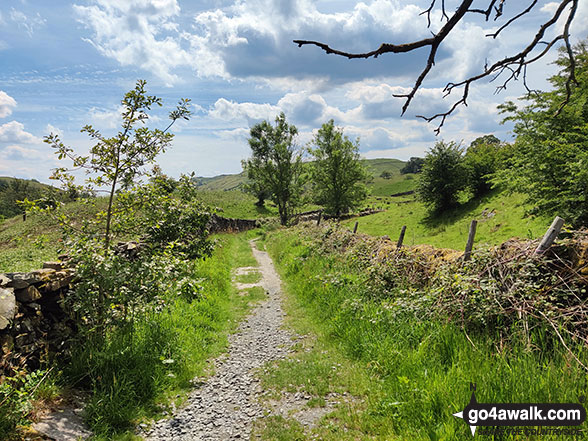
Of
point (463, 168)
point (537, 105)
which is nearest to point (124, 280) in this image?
point (537, 105)

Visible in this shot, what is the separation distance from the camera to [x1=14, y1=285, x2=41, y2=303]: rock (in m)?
5.00

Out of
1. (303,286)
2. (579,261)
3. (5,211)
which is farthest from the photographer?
(5,211)

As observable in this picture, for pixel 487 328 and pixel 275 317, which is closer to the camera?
pixel 487 328

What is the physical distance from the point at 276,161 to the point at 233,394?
142 ft

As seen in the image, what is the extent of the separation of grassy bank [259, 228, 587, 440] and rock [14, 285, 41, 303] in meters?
4.46

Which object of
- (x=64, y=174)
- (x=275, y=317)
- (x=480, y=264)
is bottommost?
(x=275, y=317)

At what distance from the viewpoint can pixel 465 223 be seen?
25000mm

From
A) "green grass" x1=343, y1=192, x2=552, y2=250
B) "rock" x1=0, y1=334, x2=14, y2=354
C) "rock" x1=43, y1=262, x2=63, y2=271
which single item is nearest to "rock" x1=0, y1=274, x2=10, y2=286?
"rock" x1=0, y1=334, x2=14, y2=354

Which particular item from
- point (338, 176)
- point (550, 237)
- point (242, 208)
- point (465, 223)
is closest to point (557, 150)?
point (550, 237)

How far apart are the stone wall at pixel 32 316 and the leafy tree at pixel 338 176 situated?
38.3 meters

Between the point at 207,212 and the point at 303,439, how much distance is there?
6234 millimetres

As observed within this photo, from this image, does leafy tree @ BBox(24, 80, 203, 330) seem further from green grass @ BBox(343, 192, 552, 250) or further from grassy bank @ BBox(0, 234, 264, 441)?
green grass @ BBox(343, 192, 552, 250)

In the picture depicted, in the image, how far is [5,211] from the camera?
87188mm

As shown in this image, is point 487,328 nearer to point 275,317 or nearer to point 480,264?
point 480,264
